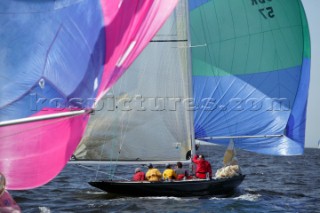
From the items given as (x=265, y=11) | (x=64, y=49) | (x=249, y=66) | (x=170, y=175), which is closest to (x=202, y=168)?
(x=170, y=175)

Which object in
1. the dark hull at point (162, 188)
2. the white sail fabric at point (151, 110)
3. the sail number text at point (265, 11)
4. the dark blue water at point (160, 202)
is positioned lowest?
the dark blue water at point (160, 202)

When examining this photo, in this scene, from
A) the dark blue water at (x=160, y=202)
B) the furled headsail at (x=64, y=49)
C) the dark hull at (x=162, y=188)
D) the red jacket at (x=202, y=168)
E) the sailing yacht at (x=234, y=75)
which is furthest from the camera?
the sailing yacht at (x=234, y=75)

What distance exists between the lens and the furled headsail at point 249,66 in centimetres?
1927

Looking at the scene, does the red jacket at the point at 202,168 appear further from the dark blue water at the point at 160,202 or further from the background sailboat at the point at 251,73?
the background sailboat at the point at 251,73

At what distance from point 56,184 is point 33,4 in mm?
15033

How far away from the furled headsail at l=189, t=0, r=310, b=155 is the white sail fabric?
1242 millimetres

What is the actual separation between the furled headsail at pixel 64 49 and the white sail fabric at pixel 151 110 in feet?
27.3

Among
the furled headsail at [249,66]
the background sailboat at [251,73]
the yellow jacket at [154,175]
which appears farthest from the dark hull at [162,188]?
the furled headsail at [249,66]

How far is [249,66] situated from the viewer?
19453mm

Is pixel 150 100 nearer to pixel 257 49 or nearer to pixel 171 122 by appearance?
pixel 171 122

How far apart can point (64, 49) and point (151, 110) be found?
8901 mm

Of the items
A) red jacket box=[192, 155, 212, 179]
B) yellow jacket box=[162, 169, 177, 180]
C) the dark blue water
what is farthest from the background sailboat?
yellow jacket box=[162, 169, 177, 180]

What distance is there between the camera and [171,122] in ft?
59.4

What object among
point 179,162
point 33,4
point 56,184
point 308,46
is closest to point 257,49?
point 308,46
